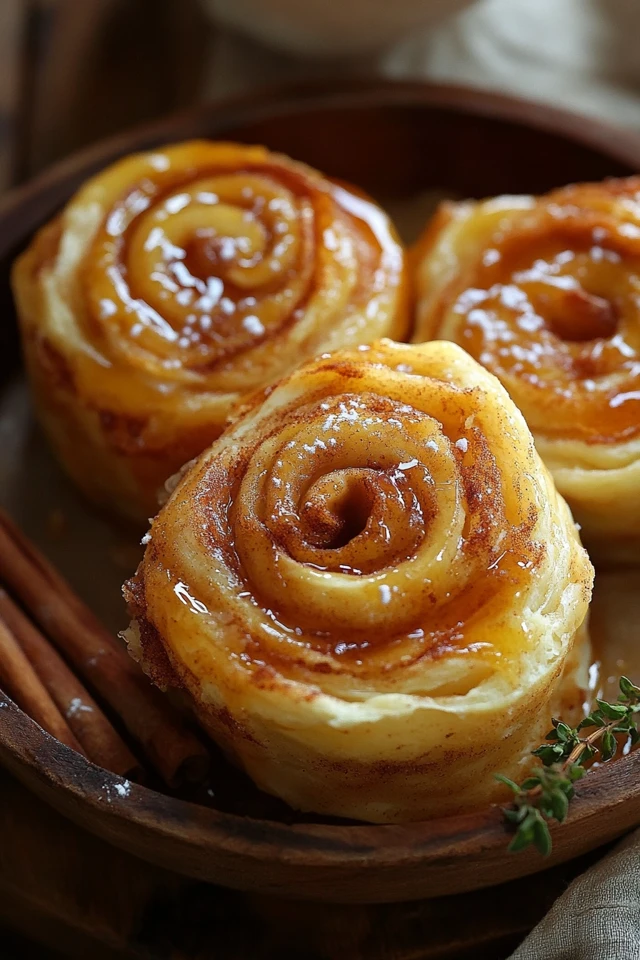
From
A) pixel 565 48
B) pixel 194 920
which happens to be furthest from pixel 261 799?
pixel 565 48

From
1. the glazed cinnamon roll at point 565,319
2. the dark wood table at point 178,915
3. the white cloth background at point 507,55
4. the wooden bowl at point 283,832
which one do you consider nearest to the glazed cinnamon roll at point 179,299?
the glazed cinnamon roll at point 565,319

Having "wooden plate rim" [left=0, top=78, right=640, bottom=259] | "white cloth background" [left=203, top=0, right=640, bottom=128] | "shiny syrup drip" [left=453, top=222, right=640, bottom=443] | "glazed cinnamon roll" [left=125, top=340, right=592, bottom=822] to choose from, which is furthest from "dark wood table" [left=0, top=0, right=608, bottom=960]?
"white cloth background" [left=203, top=0, right=640, bottom=128]

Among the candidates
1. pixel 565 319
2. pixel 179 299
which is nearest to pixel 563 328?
pixel 565 319

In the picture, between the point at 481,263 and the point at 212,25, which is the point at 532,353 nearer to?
the point at 481,263

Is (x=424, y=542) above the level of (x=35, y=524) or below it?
above

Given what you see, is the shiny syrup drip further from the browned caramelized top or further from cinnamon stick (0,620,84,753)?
cinnamon stick (0,620,84,753)

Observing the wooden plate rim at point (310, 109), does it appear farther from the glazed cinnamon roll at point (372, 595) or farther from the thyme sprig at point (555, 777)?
the thyme sprig at point (555, 777)
